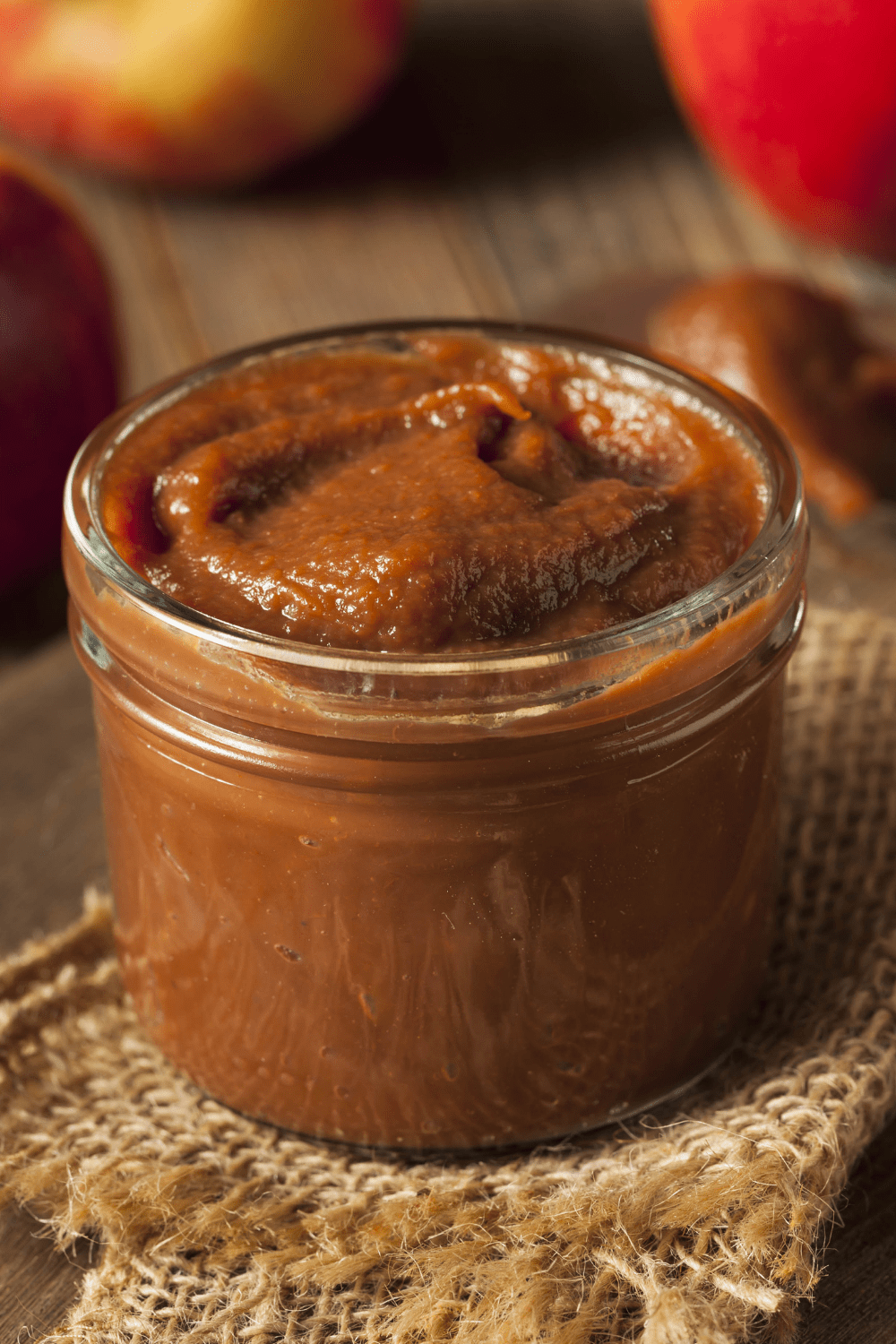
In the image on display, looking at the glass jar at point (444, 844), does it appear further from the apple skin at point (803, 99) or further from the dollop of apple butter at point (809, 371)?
the apple skin at point (803, 99)

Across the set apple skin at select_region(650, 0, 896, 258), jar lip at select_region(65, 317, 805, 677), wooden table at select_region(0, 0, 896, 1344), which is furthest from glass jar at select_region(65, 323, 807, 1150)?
wooden table at select_region(0, 0, 896, 1344)

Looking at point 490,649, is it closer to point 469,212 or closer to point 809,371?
point 809,371

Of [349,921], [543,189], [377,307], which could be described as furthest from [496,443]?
[543,189]

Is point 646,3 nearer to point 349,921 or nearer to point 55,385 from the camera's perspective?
point 55,385

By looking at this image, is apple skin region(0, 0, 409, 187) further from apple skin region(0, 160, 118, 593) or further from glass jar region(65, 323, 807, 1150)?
glass jar region(65, 323, 807, 1150)

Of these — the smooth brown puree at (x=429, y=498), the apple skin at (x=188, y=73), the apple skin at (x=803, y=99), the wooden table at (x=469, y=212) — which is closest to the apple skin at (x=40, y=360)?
the wooden table at (x=469, y=212)

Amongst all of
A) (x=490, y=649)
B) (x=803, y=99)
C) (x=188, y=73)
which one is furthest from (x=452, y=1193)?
(x=188, y=73)

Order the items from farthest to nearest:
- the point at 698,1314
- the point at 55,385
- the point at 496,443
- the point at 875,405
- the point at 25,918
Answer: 1. the point at 875,405
2. the point at 55,385
3. the point at 25,918
4. the point at 496,443
5. the point at 698,1314
